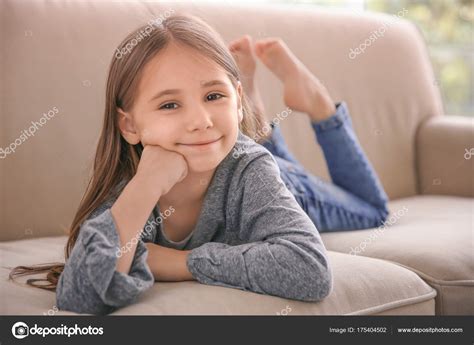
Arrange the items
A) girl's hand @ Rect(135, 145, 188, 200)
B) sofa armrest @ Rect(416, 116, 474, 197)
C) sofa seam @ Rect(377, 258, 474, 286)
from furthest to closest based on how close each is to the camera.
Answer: sofa armrest @ Rect(416, 116, 474, 197) < sofa seam @ Rect(377, 258, 474, 286) < girl's hand @ Rect(135, 145, 188, 200)

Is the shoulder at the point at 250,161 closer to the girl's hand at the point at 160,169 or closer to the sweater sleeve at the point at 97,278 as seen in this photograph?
the girl's hand at the point at 160,169

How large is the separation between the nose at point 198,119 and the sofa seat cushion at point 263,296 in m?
0.26

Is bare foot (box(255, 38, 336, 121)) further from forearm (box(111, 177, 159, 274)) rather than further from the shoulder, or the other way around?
forearm (box(111, 177, 159, 274))

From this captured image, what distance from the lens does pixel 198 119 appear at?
1237mm

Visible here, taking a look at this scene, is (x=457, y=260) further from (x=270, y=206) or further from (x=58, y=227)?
(x=58, y=227)

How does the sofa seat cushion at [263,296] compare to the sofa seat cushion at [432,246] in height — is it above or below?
above

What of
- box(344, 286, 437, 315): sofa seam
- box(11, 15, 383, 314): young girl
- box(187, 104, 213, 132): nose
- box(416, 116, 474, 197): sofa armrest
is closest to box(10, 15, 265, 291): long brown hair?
box(11, 15, 383, 314): young girl

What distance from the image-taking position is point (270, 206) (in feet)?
4.17

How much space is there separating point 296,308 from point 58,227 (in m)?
0.71

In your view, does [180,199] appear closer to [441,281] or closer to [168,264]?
[168,264]

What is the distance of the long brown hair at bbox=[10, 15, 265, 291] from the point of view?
129cm

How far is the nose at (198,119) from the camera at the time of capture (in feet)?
4.06

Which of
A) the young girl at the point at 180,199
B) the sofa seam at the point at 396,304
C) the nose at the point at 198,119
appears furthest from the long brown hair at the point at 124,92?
the sofa seam at the point at 396,304
